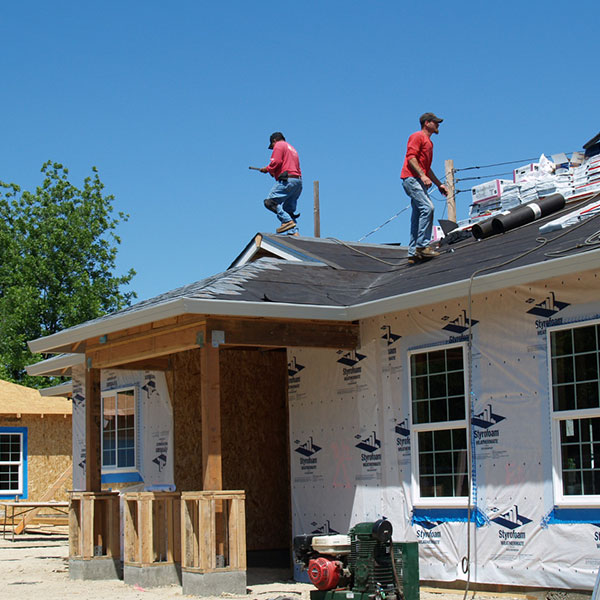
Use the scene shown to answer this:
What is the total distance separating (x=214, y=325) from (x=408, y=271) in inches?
115

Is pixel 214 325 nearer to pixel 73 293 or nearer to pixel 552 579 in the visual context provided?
pixel 552 579

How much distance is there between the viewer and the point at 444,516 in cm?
1001

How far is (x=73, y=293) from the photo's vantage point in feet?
123

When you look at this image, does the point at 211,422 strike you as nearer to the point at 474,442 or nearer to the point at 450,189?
the point at 474,442

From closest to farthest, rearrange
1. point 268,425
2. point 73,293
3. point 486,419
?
point 486,419 → point 268,425 → point 73,293

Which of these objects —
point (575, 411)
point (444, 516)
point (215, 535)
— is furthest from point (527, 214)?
point (215, 535)

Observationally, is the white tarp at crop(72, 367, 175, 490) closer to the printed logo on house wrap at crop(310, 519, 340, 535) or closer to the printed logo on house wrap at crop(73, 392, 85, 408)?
the printed logo on house wrap at crop(73, 392, 85, 408)

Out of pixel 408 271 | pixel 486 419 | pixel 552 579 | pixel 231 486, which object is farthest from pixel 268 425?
pixel 552 579

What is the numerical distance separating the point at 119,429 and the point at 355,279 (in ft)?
18.1

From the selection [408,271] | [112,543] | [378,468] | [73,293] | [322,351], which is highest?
[73,293]

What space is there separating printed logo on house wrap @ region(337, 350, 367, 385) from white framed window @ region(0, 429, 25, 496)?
17.9 m

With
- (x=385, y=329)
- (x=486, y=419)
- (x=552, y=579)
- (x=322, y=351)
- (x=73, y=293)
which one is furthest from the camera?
(x=73, y=293)

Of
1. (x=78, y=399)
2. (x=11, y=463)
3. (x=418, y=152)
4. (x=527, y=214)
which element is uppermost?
(x=418, y=152)

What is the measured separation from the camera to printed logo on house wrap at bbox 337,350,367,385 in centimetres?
1130
